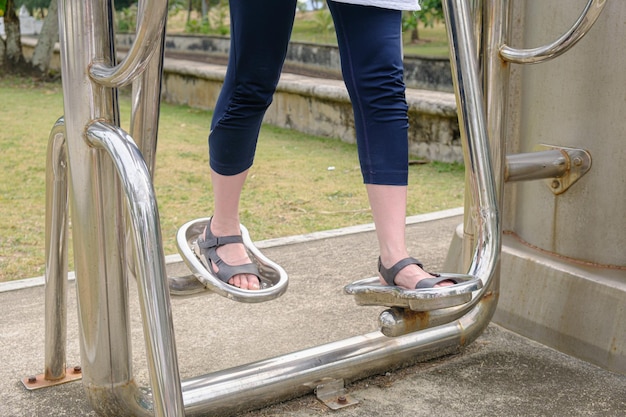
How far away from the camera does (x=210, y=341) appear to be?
188 centimetres

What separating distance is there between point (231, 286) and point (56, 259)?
15.6 inches

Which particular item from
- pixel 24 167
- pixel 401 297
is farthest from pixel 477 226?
pixel 24 167

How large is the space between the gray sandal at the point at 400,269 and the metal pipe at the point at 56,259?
0.60 metres

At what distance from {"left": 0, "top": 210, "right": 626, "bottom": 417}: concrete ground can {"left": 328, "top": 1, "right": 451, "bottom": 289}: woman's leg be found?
335 mm

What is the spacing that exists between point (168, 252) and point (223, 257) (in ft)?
4.27

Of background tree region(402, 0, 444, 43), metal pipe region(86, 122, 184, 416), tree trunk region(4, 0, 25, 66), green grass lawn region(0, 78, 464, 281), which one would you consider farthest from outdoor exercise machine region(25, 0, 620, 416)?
background tree region(402, 0, 444, 43)

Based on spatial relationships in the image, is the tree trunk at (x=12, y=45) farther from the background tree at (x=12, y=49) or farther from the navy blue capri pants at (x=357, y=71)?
the navy blue capri pants at (x=357, y=71)

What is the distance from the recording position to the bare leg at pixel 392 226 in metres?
1.39

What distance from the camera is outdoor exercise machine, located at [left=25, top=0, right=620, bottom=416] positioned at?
110cm

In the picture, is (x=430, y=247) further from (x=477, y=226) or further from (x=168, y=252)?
(x=477, y=226)

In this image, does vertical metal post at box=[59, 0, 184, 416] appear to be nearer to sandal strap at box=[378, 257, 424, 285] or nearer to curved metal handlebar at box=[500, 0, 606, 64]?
sandal strap at box=[378, 257, 424, 285]

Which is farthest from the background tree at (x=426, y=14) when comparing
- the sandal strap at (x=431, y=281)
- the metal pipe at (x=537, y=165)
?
the sandal strap at (x=431, y=281)

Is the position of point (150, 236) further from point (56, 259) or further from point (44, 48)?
point (44, 48)

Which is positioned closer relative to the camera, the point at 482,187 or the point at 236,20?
the point at 482,187
